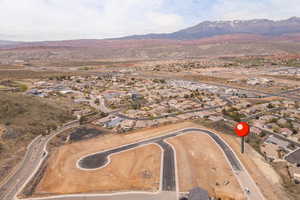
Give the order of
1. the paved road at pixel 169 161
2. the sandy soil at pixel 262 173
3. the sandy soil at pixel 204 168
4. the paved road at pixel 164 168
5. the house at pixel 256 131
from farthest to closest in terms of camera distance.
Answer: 1. the house at pixel 256 131
2. the paved road at pixel 169 161
3. the sandy soil at pixel 204 168
4. the paved road at pixel 164 168
5. the sandy soil at pixel 262 173

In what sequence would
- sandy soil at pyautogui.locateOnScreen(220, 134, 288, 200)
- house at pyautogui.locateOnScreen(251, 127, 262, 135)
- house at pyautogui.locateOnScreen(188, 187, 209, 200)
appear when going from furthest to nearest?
1. house at pyautogui.locateOnScreen(251, 127, 262, 135)
2. sandy soil at pyautogui.locateOnScreen(220, 134, 288, 200)
3. house at pyautogui.locateOnScreen(188, 187, 209, 200)

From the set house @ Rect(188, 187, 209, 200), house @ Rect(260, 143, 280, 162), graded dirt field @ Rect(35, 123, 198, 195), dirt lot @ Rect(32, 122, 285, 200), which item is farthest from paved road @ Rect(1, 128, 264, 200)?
house @ Rect(260, 143, 280, 162)

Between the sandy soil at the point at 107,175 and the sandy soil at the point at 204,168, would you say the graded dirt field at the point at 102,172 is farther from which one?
the sandy soil at the point at 204,168

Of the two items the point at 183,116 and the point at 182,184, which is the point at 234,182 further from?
the point at 183,116

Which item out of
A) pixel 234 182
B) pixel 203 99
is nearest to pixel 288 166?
pixel 234 182

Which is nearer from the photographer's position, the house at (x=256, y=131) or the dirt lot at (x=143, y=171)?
the dirt lot at (x=143, y=171)

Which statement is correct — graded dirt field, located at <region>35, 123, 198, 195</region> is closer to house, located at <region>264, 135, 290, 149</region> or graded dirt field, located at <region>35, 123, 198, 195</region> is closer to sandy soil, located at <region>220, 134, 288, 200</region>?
sandy soil, located at <region>220, 134, 288, 200</region>

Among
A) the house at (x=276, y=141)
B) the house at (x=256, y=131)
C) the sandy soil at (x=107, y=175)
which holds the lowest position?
the sandy soil at (x=107, y=175)

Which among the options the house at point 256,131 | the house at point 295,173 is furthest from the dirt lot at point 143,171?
the house at point 256,131

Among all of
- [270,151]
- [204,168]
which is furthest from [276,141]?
[204,168]
